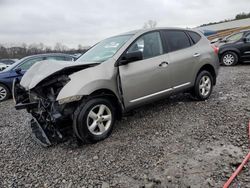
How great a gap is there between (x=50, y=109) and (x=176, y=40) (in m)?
2.83

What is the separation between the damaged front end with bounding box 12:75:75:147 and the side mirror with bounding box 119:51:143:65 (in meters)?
0.93

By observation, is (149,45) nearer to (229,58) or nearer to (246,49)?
(246,49)

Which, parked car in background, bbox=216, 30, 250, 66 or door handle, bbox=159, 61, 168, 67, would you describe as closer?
door handle, bbox=159, 61, 168, 67

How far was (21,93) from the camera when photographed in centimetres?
379

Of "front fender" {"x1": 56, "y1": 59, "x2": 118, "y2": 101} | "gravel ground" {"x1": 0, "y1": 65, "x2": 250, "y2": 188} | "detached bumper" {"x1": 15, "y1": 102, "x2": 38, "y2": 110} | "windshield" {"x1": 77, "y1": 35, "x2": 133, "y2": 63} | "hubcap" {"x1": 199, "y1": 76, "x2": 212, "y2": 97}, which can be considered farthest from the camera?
"hubcap" {"x1": 199, "y1": 76, "x2": 212, "y2": 97}

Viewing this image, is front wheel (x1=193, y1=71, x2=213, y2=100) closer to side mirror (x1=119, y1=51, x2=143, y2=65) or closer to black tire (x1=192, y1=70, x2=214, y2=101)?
black tire (x1=192, y1=70, x2=214, y2=101)

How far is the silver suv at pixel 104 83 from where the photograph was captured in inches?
122

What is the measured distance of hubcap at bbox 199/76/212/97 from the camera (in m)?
4.88

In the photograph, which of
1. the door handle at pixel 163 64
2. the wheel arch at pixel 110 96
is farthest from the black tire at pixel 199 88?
the wheel arch at pixel 110 96

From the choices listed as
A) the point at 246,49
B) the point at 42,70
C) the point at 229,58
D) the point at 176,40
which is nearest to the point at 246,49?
the point at 246,49

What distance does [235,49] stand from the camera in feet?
32.4

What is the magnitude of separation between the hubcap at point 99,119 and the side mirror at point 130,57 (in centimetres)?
79

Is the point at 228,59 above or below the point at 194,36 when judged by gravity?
below

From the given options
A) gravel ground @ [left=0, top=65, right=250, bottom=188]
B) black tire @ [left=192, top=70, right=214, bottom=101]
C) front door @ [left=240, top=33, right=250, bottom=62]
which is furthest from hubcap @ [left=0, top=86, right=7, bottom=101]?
front door @ [left=240, top=33, right=250, bottom=62]
